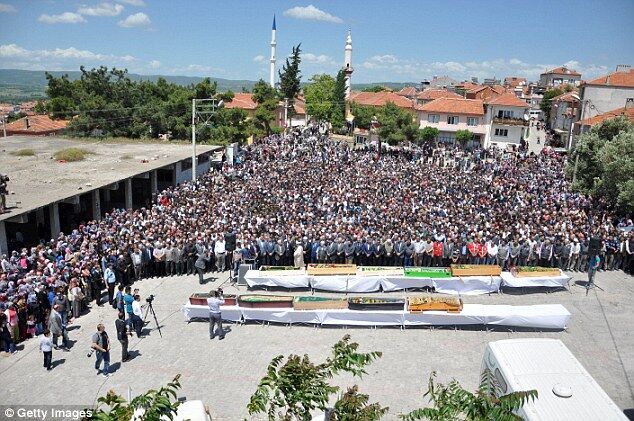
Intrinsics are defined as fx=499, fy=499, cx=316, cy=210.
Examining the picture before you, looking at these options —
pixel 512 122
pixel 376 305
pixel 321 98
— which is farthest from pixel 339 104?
pixel 376 305

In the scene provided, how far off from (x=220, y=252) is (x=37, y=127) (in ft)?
127

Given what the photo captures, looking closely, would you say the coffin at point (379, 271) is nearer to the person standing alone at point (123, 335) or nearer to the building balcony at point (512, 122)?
the person standing alone at point (123, 335)

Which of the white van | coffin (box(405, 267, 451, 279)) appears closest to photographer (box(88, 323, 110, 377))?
the white van

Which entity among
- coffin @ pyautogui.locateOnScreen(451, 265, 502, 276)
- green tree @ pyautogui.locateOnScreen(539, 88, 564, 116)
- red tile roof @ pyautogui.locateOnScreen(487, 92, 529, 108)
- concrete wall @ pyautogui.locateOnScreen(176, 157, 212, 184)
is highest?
green tree @ pyautogui.locateOnScreen(539, 88, 564, 116)

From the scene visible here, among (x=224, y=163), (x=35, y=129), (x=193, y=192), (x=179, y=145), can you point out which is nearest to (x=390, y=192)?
(x=193, y=192)

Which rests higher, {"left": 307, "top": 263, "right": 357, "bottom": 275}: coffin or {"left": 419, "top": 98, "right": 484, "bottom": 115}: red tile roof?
{"left": 419, "top": 98, "right": 484, "bottom": 115}: red tile roof

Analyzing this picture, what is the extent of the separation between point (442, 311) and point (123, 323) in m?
7.86

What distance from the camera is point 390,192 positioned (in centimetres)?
2611

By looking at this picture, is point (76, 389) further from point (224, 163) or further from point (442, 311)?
point (224, 163)

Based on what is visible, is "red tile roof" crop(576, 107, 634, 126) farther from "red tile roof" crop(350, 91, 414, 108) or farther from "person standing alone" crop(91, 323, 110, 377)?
"person standing alone" crop(91, 323, 110, 377)

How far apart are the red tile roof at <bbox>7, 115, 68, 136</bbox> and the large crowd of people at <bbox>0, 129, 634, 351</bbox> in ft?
87.0

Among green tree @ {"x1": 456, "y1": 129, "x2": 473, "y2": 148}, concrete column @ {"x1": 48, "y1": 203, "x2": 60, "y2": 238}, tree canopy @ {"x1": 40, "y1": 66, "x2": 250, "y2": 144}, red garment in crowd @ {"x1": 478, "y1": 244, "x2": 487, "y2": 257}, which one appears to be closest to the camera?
red garment in crowd @ {"x1": 478, "y1": 244, "x2": 487, "y2": 257}

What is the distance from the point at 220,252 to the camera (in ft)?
56.6

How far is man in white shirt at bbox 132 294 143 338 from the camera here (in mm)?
12227
